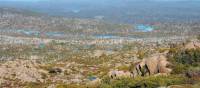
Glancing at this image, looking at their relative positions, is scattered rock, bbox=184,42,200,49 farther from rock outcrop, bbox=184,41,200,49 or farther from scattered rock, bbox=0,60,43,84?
scattered rock, bbox=0,60,43,84

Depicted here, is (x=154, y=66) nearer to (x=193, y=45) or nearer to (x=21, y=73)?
(x=193, y=45)

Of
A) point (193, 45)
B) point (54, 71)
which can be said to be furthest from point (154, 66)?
point (54, 71)

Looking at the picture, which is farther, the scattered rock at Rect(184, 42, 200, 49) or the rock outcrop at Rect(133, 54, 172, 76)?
the scattered rock at Rect(184, 42, 200, 49)

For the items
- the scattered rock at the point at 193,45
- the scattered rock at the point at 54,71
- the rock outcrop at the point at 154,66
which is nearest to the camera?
the rock outcrop at the point at 154,66

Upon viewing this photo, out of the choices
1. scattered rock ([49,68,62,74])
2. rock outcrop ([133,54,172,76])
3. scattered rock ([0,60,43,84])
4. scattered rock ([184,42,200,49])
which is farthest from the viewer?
scattered rock ([49,68,62,74])

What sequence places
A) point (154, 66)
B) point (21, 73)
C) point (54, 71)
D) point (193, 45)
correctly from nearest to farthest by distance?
point (154, 66) < point (193, 45) < point (21, 73) < point (54, 71)

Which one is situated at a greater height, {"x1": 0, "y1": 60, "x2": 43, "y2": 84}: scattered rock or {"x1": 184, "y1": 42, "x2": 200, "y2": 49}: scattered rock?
{"x1": 184, "y1": 42, "x2": 200, "y2": 49}: scattered rock

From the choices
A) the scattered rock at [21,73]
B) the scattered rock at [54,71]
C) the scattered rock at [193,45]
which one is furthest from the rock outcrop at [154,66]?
the scattered rock at [54,71]

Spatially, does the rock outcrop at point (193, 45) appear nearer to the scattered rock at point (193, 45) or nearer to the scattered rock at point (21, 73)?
the scattered rock at point (193, 45)

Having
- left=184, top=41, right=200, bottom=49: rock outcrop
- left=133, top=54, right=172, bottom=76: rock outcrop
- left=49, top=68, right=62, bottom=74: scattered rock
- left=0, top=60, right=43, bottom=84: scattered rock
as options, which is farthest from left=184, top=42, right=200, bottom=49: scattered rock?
left=49, top=68, right=62, bottom=74: scattered rock

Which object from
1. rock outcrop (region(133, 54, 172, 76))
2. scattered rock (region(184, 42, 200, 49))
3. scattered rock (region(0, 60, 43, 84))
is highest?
scattered rock (region(184, 42, 200, 49))

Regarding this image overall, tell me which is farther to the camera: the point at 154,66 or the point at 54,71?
the point at 54,71

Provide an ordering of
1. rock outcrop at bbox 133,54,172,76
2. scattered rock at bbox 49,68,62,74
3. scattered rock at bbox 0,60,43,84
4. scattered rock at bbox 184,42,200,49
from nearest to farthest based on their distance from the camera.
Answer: rock outcrop at bbox 133,54,172,76, scattered rock at bbox 184,42,200,49, scattered rock at bbox 0,60,43,84, scattered rock at bbox 49,68,62,74
